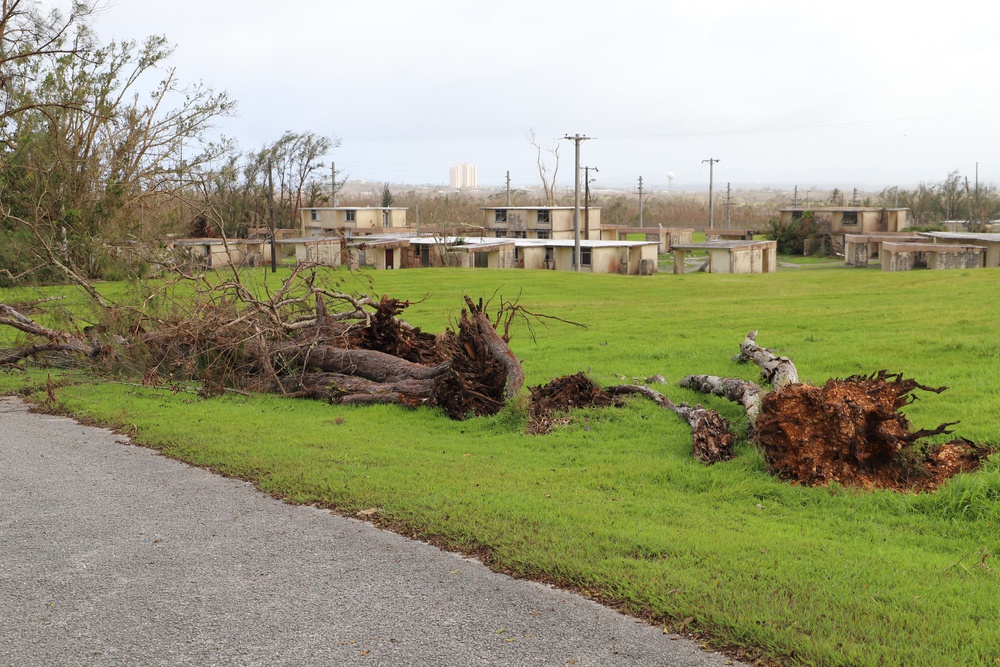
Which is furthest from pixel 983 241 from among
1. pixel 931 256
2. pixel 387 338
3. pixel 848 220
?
pixel 387 338

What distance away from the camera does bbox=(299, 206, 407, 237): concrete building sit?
74.6m

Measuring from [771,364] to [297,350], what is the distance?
590 centimetres

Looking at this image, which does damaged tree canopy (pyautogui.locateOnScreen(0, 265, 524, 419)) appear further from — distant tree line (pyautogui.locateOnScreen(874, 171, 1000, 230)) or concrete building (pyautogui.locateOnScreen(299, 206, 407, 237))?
distant tree line (pyautogui.locateOnScreen(874, 171, 1000, 230))

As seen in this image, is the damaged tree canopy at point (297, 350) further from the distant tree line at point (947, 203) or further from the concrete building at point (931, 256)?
the distant tree line at point (947, 203)

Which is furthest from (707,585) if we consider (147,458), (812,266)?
(812,266)

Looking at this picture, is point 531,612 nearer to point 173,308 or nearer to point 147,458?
point 147,458

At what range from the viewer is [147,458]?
345 inches

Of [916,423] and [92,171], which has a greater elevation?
[92,171]

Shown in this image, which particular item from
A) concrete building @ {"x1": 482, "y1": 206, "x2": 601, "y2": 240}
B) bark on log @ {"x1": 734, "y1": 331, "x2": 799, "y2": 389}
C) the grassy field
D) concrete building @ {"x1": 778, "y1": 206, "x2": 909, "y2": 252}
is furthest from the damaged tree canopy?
concrete building @ {"x1": 778, "y1": 206, "x2": 909, "y2": 252}

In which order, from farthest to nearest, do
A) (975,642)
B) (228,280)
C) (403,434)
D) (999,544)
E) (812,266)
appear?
1. (812,266)
2. (228,280)
3. (403,434)
4. (999,544)
5. (975,642)

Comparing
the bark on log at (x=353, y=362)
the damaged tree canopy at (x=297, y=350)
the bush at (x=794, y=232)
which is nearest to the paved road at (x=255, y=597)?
the damaged tree canopy at (x=297, y=350)

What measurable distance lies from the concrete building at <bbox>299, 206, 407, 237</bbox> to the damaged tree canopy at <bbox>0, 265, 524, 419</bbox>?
2396 inches

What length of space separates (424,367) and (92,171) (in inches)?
966

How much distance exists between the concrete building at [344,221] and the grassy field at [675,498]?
6133 centimetres
